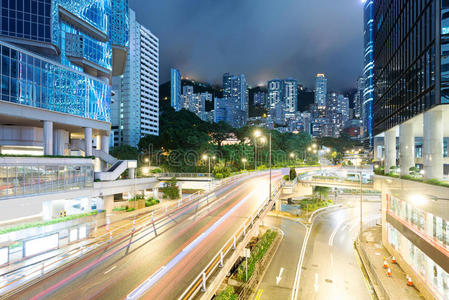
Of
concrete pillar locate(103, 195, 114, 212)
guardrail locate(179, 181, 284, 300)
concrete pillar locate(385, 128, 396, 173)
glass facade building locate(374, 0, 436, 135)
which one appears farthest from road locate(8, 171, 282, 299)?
concrete pillar locate(385, 128, 396, 173)

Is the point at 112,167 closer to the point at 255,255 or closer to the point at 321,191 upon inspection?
the point at 255,255

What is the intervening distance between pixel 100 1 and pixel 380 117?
51.7m

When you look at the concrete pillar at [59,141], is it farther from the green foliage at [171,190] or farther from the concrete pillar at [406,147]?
the concrete pillar at [406,147]

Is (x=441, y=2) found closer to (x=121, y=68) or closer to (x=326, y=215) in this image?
(x=326, y=215)

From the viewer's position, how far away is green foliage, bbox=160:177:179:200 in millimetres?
39812

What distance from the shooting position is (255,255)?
22.2 meters

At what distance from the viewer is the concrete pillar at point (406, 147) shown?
83.5 ft

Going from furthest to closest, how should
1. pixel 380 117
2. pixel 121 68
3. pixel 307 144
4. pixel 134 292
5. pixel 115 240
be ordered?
1. pixel 307 144
2. pixel 121 68
3. pixel 380 117
4. pixel 115 240
5. pixel 134 292

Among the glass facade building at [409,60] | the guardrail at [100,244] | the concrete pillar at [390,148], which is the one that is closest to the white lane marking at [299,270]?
the guardrail at [100,244]

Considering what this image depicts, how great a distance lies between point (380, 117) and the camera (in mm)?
36719

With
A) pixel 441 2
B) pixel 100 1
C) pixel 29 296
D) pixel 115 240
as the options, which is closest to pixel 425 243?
pixel 441 2

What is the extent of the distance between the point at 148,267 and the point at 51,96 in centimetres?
3155

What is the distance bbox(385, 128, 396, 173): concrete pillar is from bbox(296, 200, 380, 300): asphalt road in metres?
10.3

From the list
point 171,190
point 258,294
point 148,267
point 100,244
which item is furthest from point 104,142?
point 258,294
